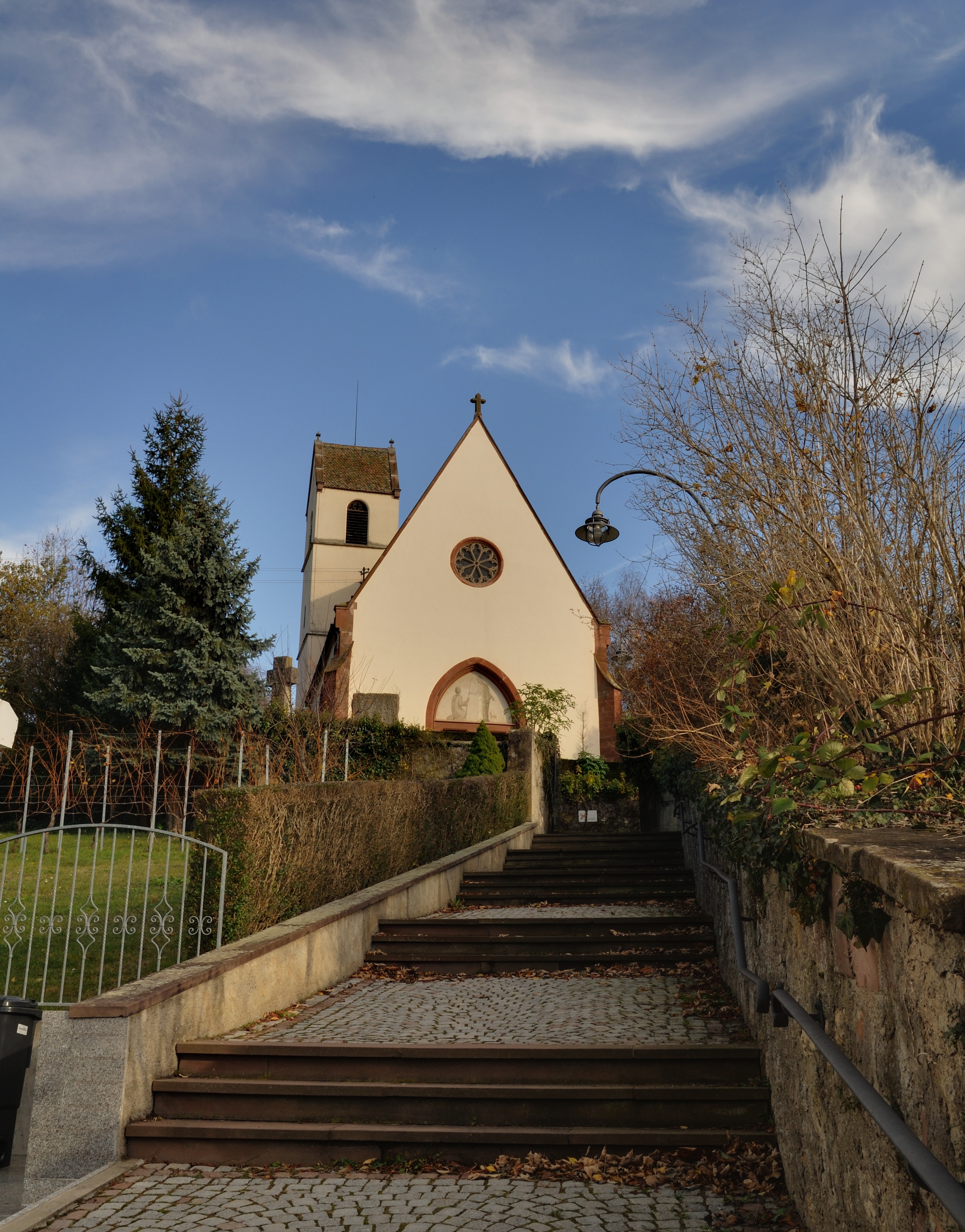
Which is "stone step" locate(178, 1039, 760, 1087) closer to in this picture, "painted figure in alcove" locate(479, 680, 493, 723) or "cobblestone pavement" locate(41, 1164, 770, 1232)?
"cobblestone pavement" locate(41, 1164, 770, 1232)

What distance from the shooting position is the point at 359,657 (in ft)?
83.2

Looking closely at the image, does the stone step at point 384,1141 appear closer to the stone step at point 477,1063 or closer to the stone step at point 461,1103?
the stone step at point 461,1103

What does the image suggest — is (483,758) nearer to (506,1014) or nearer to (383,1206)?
(506,1014)

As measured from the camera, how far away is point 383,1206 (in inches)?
160

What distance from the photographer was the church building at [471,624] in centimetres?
2555

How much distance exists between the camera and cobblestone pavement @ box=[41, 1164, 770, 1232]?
3.82 metres

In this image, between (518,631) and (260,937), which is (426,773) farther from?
(260,937)

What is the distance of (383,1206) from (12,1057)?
2538mm

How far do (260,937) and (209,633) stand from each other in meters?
15.7

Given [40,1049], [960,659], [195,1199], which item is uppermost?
[960,659]

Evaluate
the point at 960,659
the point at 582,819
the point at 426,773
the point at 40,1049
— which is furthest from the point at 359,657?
the point at 960,659

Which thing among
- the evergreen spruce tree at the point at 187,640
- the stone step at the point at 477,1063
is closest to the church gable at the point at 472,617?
the evergreen spruce tree at the point at 187,640

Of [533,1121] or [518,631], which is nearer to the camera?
[533,1121]

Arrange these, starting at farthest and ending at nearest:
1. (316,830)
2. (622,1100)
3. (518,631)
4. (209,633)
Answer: (518,631), (209,633), (316,830), (622,1100)
